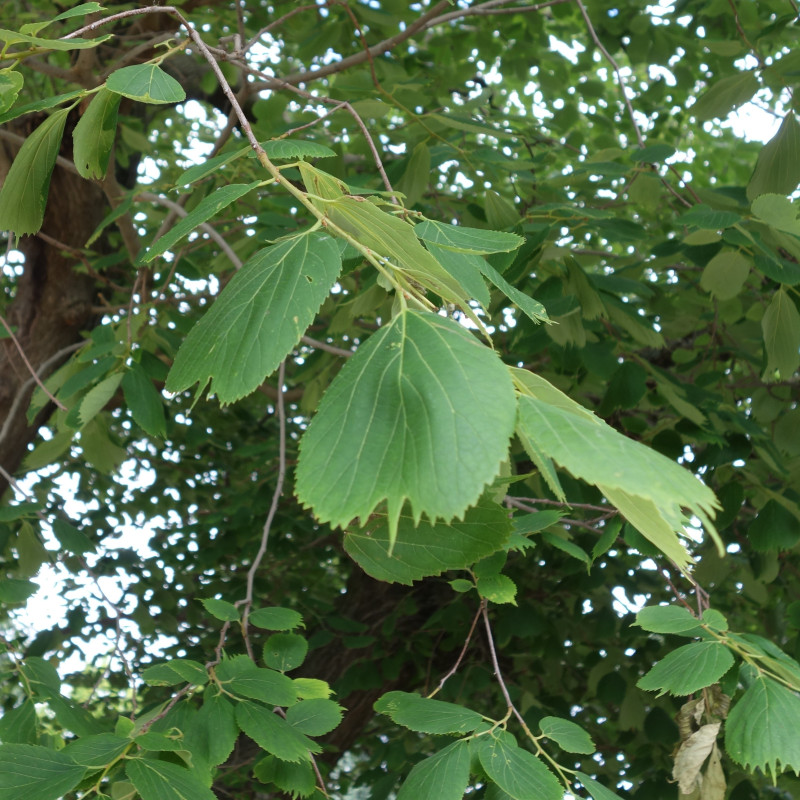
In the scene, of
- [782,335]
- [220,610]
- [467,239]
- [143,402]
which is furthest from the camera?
[782,335]

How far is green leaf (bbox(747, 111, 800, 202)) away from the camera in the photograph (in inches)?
74.7

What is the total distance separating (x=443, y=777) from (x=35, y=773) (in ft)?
1.51

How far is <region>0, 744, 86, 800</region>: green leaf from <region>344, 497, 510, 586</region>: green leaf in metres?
0.41

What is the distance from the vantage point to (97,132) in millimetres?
1086

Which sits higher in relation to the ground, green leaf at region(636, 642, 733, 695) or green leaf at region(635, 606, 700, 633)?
green leaf at region(635, 606, 700, 633)

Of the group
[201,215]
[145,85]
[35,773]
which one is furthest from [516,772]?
[145,85]

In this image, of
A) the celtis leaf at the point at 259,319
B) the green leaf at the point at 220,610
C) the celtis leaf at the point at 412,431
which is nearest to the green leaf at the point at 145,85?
the celtis leaf at the point at 259,319

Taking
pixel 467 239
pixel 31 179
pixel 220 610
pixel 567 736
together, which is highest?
pixel 31 179

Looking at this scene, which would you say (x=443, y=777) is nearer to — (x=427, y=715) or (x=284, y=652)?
(x=427, y=715)

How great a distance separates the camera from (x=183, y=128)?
481 cm

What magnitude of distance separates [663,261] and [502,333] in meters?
0.90

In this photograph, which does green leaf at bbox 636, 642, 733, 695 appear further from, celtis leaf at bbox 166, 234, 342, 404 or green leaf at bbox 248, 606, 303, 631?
celtis leaf at bbox 166, 234, 342, 404

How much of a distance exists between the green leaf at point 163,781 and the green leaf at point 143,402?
0.78 m

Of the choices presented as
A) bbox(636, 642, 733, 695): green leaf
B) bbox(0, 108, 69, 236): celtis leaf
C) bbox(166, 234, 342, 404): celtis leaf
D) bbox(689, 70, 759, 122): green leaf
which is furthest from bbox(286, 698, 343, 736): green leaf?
bbox(689, 70, 759, 122): green leaf
